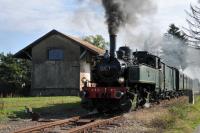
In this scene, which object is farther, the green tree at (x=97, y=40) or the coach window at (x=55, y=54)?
the green tree at (x=97, y=40)

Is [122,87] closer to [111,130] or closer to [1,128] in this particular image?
[111,130]

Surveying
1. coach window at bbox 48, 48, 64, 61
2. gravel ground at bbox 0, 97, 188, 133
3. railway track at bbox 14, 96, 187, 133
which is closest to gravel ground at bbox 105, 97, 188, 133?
gravel ground at bbox 0, 97, 188, 133

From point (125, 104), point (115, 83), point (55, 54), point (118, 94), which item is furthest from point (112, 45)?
point (55, 54)

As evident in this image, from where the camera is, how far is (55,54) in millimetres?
43062

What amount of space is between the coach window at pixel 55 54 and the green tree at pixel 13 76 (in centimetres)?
570

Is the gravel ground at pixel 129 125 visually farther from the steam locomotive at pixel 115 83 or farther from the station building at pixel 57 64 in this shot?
the station building at pixel 57 64

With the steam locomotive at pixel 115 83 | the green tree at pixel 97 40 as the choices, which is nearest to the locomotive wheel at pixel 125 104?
the steam locomotive at pixel 115 83

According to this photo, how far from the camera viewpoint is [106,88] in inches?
725

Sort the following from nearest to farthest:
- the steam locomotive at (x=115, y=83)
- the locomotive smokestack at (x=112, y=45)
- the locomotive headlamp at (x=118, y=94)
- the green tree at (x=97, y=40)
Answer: the locomotive headlamp at (x=118, y=94), the steam locomotive at (x=115, y=83), the locomotive smokestack at (x=112, y=45), the green tree at (x=97, y=40)

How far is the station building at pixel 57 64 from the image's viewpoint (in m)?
41.8

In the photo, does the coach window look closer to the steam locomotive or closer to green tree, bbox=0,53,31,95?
green tree, bbox=0,53,31,95

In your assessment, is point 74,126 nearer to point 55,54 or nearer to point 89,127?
point 89,127

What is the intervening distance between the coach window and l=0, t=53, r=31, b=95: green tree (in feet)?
18.7

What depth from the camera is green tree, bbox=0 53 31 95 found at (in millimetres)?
47844
